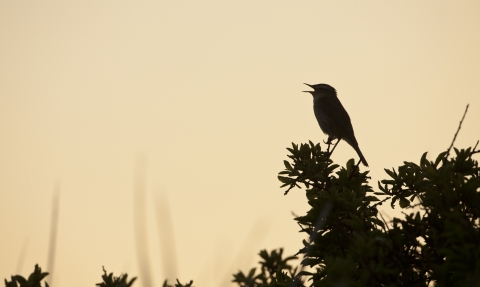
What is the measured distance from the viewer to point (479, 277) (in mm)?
3568

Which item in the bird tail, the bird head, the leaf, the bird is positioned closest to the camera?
the leaf

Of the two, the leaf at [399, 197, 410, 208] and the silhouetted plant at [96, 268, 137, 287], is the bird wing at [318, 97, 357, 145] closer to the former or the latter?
the leaf at [399, 197, 410, 208]

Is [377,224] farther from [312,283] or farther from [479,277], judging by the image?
[479,277]

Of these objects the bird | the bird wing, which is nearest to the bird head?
the bird

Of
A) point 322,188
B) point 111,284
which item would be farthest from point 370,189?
point 111,284

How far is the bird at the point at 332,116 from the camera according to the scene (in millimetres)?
11281

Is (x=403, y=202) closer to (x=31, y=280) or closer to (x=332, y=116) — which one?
(x=31, y=280)

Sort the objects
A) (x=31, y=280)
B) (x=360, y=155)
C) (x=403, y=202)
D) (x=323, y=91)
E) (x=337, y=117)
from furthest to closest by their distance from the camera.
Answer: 1. (x=323, y=91)
2. (x=337, y=117)
3. (x=360, y=155)
4. (x=403, y=202)
5. (x=31, y=280)

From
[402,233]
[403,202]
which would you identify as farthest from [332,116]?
[402,233]

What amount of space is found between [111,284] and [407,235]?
7.88 ft

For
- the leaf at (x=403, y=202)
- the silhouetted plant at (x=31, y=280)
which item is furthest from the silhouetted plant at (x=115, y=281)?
the leaf at (x=403, y=202)

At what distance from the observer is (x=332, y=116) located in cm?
1154

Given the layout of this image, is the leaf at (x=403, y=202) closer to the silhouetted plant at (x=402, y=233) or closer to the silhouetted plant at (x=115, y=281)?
the silhouetted plant at (x=402, y=233)

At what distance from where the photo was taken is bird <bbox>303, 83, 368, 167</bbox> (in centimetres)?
1128
